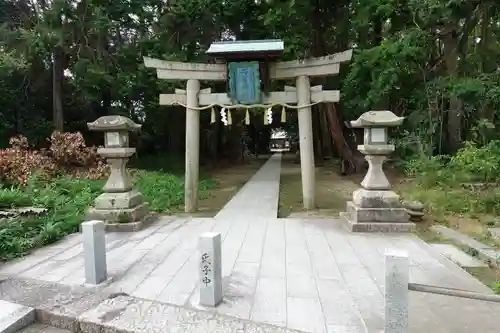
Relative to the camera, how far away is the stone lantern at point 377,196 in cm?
624

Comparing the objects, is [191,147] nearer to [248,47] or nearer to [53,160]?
[248,47]

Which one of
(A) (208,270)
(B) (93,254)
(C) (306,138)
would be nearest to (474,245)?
(A) (208,270)

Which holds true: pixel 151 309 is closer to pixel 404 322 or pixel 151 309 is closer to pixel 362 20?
pixel 404 322

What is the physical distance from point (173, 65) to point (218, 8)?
19.5 feet

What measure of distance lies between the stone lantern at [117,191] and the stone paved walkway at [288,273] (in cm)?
36

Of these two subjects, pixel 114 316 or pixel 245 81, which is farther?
pixel 245 81

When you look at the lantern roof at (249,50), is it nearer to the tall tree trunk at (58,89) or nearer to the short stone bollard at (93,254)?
the short stone bollard at (93,254)

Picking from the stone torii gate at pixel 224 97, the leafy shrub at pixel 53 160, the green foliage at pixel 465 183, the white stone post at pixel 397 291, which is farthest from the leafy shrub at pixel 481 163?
the leafy shrub at pixel 53 160

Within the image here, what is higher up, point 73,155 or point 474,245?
point 73,155

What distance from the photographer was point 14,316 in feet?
10.6

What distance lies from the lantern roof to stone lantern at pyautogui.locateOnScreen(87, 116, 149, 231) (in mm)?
2857

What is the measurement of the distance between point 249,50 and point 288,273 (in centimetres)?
566

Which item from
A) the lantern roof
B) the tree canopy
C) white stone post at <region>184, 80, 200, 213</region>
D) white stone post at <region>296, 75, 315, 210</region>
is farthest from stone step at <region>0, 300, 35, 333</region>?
the tree canopy

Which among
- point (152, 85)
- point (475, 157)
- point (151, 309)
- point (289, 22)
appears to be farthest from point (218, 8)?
point (151, 309)
